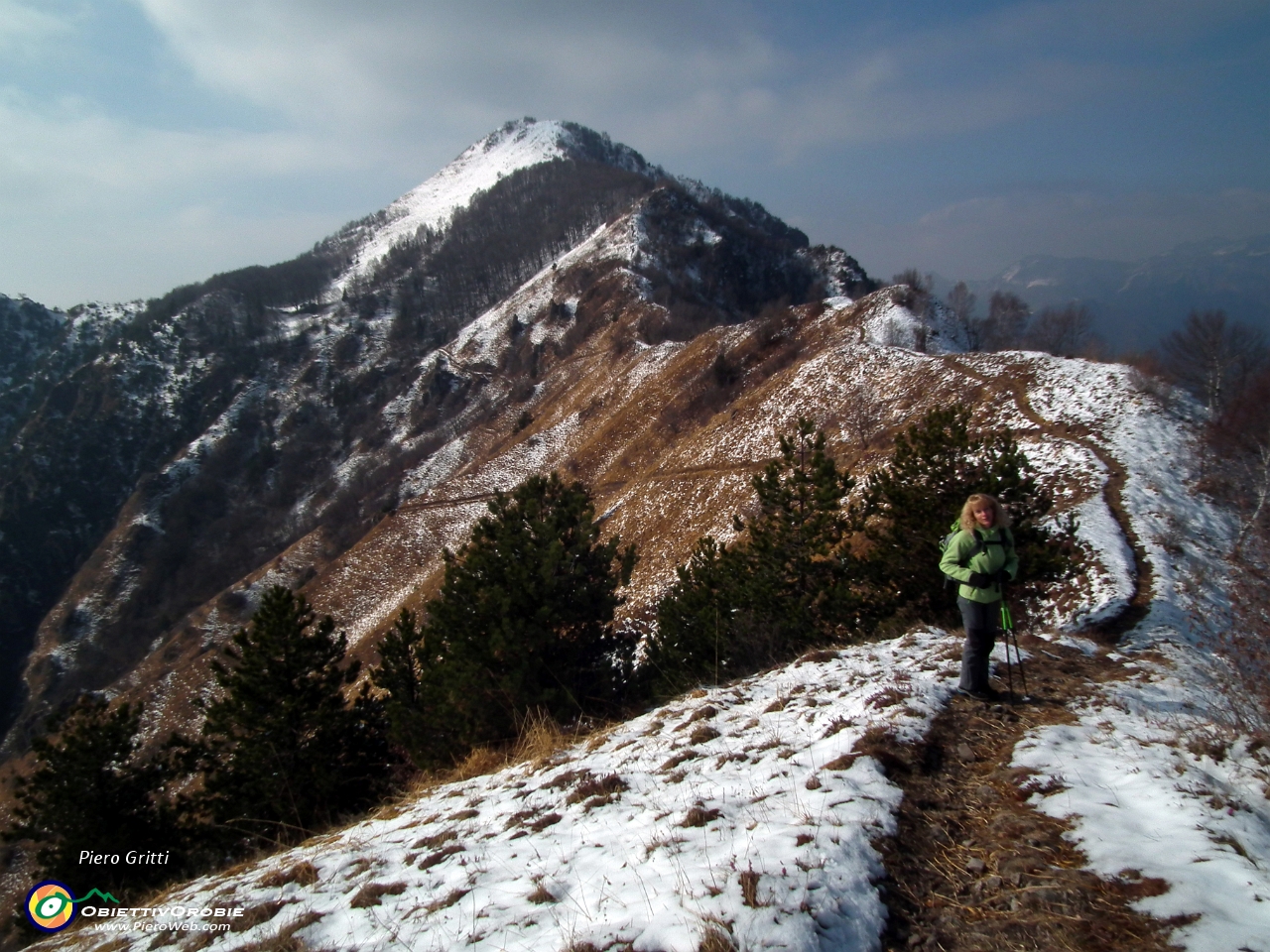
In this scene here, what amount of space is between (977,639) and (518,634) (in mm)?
8889

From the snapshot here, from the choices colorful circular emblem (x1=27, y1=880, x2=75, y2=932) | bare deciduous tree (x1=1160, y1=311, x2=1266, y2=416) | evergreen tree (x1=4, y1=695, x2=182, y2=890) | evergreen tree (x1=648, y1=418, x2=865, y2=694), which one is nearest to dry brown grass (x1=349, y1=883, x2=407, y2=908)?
colorful circular emblem (x1=27, y1=880, x2=75, y2=932)

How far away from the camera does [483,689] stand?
12.2m

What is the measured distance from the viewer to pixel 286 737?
44.5 ft

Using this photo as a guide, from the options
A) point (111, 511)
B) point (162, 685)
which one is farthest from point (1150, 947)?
point (111, 511)

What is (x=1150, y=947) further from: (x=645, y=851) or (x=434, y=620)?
(x=434, y=620)

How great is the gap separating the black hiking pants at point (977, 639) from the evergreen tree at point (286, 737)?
12.5 meters

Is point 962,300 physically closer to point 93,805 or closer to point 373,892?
point 373,892

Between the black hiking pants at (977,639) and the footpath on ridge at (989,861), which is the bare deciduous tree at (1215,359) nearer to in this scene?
the black hiking pants at (977,639)

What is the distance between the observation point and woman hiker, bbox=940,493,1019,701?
6043mm

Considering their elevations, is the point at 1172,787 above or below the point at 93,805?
above

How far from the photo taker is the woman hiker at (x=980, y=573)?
6.04 meters

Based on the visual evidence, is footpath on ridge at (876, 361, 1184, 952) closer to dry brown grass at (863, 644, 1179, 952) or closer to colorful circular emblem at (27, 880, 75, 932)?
dry brown grass at (863, 644, 1179, 952)

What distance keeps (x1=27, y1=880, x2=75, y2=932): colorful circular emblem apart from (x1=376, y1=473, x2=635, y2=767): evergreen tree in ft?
17.4

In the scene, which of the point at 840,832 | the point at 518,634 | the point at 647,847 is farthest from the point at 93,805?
the point at 840,832
